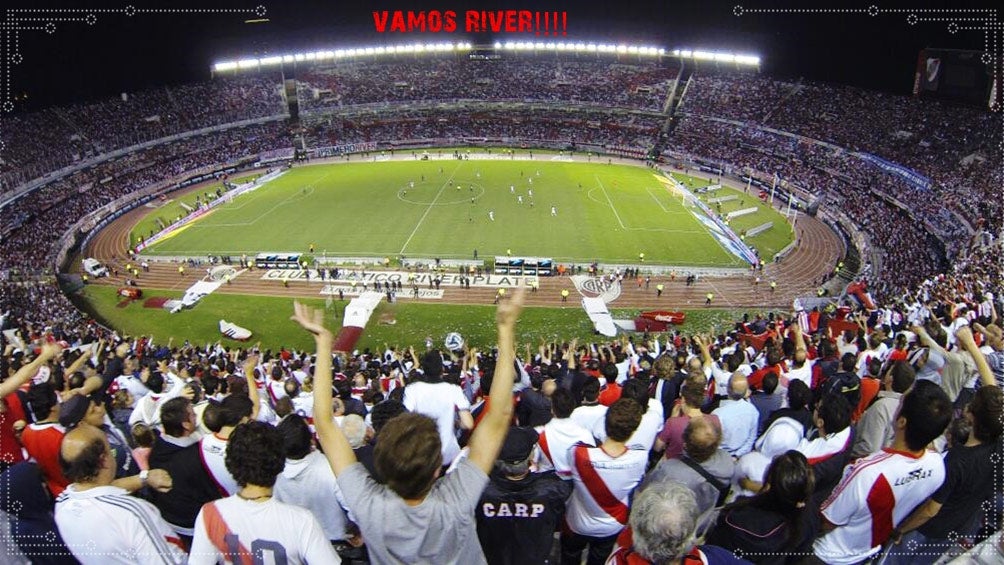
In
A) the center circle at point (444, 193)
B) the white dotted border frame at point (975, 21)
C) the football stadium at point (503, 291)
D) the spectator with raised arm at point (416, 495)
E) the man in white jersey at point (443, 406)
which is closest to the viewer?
the spectator with raised arm at point (416, 495)

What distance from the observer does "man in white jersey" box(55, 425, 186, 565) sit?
4.68 meters

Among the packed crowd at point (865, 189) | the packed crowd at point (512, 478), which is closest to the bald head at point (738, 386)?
the packed crowd at point (512, 478)

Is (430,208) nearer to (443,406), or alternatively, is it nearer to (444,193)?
(444,193)

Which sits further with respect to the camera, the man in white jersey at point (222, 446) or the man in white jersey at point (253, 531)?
the man in white jersey at point (222, 446)

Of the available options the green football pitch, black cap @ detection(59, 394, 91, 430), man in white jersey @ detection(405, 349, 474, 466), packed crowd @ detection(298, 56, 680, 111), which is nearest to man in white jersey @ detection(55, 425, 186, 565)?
black cap @ detection(59, 394, 91, 430)

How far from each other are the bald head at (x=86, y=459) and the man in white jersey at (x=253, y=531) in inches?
50.4

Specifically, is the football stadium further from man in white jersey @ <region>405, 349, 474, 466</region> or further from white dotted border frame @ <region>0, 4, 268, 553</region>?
white dotted border frame @ <region>0, 4, 268, 553</region>

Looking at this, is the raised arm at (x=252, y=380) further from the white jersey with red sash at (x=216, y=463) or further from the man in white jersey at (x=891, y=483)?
the man in white jersey at (x=891, y=483)

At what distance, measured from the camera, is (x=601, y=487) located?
6.01 metres

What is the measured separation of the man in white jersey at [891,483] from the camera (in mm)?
5734

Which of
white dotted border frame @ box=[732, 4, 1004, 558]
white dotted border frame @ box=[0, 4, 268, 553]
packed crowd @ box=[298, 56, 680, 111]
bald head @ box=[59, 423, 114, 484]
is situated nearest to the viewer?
bald head @ box=[59, 423, 114, 484]

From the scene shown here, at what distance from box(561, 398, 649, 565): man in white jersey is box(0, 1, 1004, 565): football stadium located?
4 cm

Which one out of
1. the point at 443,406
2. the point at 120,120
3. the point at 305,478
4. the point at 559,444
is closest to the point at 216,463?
the point at 305,478

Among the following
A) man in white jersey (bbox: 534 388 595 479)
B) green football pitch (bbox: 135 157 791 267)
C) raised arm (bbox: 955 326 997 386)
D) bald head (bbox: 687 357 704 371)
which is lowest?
green football pitch (bbox: 135 157 791 267)
